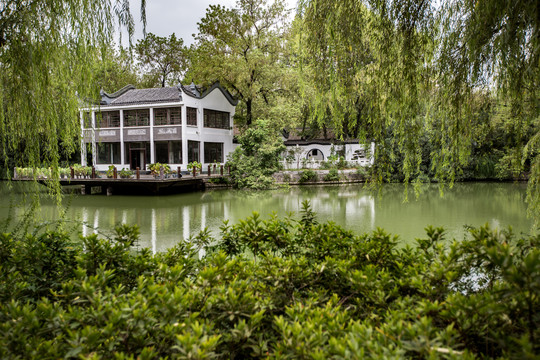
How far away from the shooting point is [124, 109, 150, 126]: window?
23.0 m

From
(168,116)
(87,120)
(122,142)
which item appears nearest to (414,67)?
(87,120)

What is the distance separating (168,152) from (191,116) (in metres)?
2.68

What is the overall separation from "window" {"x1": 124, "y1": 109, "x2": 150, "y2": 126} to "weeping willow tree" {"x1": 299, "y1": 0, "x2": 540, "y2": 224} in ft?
69.1

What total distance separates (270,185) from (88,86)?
17958 millimetres

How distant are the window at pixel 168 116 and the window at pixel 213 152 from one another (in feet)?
8.88

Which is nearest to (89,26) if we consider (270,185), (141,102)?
(270,185)

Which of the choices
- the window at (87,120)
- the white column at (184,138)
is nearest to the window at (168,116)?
the white column at (184,138)

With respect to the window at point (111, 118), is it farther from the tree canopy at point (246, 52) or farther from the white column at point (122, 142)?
the tree canopy at point (246, 52)

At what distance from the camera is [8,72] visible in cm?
333

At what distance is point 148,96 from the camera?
23.2 meters

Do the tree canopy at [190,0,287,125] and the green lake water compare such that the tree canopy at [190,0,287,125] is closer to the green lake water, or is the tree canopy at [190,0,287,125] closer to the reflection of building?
the reflection of building

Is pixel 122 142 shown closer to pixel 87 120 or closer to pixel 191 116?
pixel 191 116

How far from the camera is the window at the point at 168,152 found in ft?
75.3

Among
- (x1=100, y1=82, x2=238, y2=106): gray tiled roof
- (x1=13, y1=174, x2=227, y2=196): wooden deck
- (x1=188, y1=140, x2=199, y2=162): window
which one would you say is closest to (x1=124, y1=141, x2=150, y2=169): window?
(x1=100, y1=82, x2=238, y2=106): gray tiled roof
